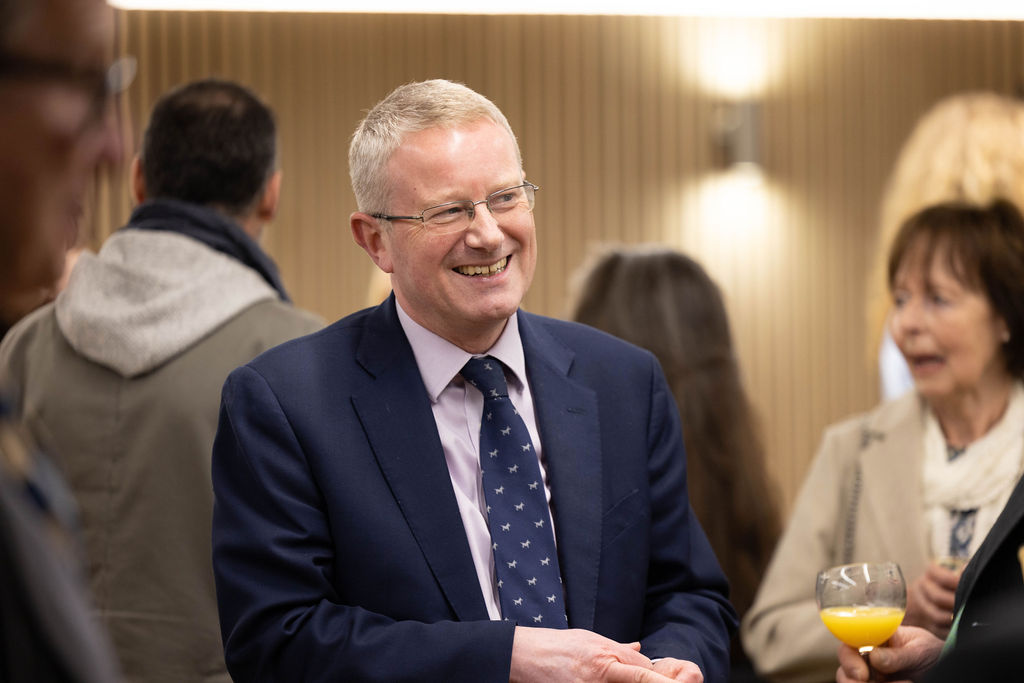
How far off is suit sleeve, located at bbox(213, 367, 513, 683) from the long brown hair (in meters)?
1.38

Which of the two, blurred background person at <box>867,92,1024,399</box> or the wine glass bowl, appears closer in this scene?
the wine glass bowl

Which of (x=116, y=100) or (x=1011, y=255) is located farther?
(x=1011, y=255)

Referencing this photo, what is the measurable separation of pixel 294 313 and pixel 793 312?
449 centimetres

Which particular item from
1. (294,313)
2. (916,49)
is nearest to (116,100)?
(294,313)

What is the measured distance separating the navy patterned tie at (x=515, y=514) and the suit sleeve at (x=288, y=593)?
0.11 meters

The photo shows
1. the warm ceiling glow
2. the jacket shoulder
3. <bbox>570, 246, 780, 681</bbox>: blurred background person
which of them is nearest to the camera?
the jacket shoulder

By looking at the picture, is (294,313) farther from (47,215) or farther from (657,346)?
(47,215)

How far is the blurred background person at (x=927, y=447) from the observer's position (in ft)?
8.80

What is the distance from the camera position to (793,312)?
6.55 meters

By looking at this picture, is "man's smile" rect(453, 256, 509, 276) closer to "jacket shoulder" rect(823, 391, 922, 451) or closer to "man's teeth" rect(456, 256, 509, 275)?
"man's teeth" rect(456, 256, 509, 275)

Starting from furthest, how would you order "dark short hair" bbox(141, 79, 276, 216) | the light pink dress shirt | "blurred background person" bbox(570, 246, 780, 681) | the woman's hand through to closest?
"blurred background person" bbox(570, 246, 780, 681)
"dark short hair" bbox(141, 79, 276, 216)
the woman's hand
the light pink dress shirt

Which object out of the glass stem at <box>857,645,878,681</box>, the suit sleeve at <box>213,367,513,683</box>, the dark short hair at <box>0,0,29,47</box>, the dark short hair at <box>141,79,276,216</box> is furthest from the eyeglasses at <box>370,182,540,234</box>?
the dark short hair at <box>0,0,29,47</box>

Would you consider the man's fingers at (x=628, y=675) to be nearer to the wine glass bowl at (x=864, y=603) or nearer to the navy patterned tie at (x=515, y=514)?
the navy patterned tie at (x=515, y=514)

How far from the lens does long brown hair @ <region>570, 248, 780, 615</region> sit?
3.05 metres
